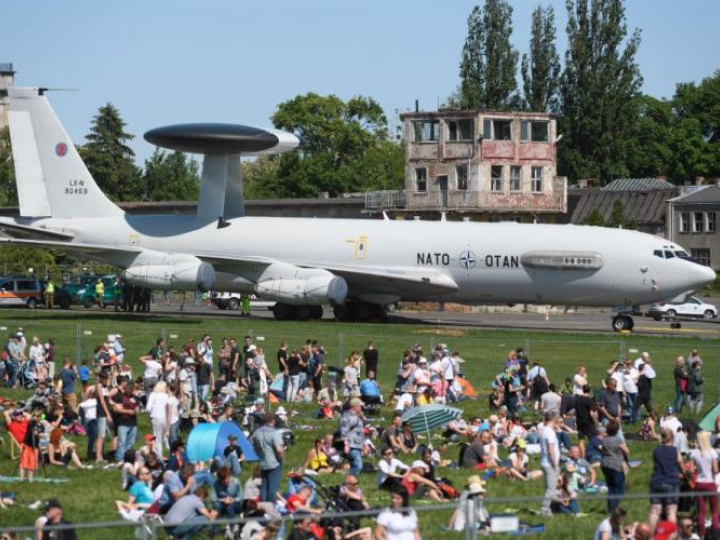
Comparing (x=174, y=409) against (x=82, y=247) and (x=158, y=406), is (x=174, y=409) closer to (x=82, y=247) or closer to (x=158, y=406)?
(x=158, y=406)

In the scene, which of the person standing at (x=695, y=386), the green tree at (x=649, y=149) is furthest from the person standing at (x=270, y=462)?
the green tree at (x=649, y=149)

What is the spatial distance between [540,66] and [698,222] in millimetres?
21555

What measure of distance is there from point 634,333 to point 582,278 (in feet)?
8.57

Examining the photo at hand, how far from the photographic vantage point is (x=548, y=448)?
2031 centimetres

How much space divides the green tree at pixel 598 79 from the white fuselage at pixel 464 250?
A: 164 feet

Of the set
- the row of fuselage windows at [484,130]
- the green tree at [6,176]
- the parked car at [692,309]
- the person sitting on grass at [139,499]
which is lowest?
the person sitting on grass at [139,499]

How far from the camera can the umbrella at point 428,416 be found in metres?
26.0

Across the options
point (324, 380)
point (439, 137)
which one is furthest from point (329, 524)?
point (439, 137)

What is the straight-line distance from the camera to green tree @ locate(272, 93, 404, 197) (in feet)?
408

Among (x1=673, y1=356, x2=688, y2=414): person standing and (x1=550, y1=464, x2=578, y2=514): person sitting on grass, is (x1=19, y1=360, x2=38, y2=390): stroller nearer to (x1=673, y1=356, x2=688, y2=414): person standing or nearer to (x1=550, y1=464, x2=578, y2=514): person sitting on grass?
(x1=673, y1=356, x2=688, y2=414): person standing

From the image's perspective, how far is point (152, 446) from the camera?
22.2 meters

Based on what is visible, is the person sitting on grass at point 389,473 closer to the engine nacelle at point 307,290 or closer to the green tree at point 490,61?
the engine nacelle at point 307,290

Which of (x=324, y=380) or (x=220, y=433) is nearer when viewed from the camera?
(x=220, y=433)

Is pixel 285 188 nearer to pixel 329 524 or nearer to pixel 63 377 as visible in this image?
pixel 63 377
